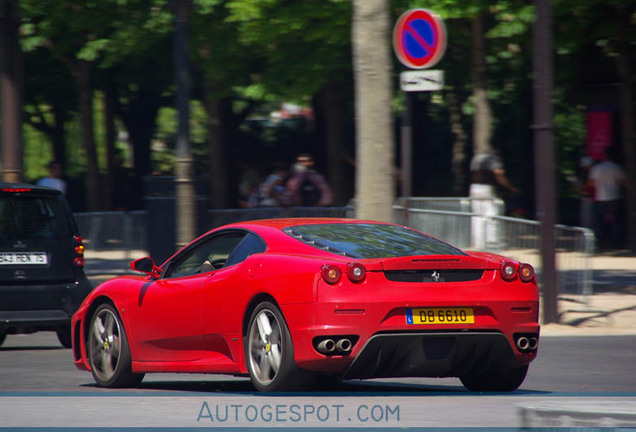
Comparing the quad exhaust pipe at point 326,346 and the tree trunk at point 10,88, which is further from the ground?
the tree trunk at point 10,88

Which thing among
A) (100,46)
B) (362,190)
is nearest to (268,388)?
(362,190)

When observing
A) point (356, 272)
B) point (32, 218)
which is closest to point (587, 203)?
point (32, 218)

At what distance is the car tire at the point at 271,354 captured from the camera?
762 centimetres

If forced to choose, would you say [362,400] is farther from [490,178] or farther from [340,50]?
[340,50]

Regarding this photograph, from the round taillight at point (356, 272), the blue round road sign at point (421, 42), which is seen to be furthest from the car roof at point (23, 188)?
the round taillight at point (356, 272)

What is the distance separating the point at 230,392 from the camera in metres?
8.34

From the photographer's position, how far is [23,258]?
12.1 meters

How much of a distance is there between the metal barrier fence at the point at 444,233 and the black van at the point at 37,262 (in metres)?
4.10

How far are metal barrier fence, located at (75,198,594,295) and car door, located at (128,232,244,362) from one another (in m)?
5.90

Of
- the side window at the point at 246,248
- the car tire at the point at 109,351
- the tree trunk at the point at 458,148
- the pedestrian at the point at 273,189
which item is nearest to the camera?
the side window at the point at 246,248

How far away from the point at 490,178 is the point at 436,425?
16.2m

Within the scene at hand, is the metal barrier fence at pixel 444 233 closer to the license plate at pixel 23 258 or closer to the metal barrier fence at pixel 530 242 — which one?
the metal barrier fence at pixel 530 242

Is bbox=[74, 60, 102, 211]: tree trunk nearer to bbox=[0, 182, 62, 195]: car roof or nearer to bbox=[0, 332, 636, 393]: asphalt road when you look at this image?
bbox=[0, 182, 62, 195]: car roof

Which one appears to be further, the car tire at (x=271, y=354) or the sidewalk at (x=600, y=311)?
the sidewalk at (x=600, y=311)
